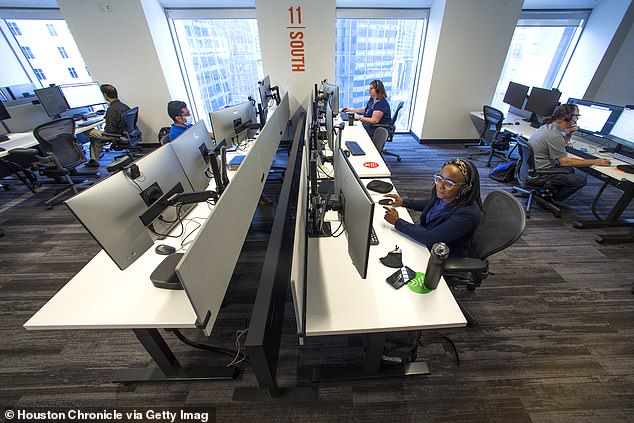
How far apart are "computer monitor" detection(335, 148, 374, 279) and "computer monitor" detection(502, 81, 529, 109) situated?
13.5ft

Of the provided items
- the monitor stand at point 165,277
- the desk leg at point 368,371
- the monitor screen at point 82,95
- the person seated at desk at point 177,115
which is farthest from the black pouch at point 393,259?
the monitor screen at point 82,95

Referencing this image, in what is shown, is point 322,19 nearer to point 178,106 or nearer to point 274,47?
point 274,47

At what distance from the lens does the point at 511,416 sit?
1249mm

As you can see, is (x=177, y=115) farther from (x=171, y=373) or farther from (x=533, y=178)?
(x=533, y=178)

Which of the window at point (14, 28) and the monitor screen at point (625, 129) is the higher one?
the window at point (14, 28)

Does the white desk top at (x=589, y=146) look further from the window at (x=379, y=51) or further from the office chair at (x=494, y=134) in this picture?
the window at (x=379, y=51)

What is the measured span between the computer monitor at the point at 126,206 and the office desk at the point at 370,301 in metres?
0.81

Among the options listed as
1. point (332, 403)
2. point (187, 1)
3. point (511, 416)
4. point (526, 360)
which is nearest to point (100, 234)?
point (332, 403)

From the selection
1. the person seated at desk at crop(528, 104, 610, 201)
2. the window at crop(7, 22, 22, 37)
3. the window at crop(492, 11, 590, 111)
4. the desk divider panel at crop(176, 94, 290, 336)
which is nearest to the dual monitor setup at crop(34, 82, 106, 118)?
the window at crop(7, 22, 22, 37)

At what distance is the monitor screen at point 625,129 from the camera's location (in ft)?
7.26

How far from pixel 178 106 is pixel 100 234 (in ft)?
5.86

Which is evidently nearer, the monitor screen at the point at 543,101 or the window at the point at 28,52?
the monitor screen at the point at 543,101

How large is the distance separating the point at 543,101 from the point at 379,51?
2540 millimetres

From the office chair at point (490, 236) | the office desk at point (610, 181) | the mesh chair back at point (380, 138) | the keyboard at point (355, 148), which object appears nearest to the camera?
the office chair at point (490, 236)
